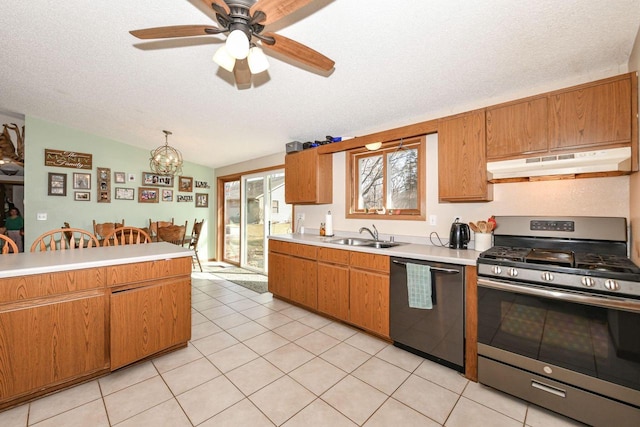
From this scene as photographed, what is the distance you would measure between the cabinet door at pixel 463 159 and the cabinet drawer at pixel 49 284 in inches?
114

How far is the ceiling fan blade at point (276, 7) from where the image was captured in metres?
1.18

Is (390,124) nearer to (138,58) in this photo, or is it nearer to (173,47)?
(173,47)

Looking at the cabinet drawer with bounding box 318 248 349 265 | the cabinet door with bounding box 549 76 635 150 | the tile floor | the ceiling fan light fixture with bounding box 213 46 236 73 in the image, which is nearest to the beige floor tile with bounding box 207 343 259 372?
the tile floor

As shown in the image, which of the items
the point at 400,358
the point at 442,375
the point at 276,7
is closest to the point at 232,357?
the point at 400,358

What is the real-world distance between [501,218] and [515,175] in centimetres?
39

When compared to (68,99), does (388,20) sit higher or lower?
lower

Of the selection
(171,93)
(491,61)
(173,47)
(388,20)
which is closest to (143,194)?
(171,93)

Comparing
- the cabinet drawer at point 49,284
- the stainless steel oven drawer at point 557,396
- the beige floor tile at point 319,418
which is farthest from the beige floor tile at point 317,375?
the cabinet drawer at point 49,284

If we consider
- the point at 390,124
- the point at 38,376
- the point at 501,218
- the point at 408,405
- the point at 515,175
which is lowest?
the point at 408,405

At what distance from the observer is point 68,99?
11.1ft

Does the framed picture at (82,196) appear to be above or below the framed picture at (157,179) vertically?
below

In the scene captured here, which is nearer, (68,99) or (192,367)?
(192,367)

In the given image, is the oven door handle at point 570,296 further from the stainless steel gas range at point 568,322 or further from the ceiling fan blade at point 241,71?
the ceiling fan blade at point 241,71

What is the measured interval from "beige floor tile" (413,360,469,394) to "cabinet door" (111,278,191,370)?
80.0 inches
